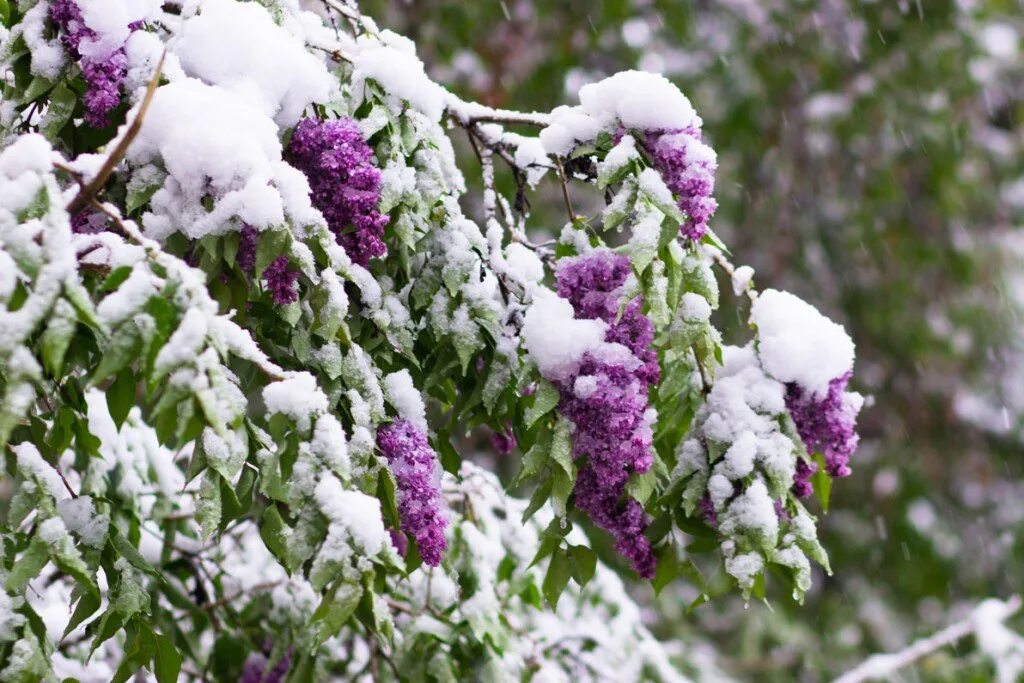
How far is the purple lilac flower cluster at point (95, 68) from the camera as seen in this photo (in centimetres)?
185

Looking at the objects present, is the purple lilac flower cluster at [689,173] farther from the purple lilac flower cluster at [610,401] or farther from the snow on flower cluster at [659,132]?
the purple lilac flower cluster at [610,401]

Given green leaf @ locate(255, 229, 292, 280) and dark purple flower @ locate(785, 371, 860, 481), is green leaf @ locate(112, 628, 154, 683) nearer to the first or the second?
green leaf @ locate(255, 229, 292, 280)

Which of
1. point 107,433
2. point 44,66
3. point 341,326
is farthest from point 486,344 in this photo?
point 107,433

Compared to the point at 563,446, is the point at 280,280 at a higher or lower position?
higher

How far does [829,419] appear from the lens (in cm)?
217

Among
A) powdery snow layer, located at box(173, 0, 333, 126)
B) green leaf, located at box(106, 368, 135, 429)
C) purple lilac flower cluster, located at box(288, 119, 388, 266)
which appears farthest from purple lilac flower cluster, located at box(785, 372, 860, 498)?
green leaf, located at box(106, 368, 135, 429)

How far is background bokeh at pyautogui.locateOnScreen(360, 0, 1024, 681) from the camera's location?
668 cm

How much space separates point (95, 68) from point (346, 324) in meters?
0.57

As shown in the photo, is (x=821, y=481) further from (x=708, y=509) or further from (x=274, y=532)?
(x=274, y=532)

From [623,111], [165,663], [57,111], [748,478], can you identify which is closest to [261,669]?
[165,663]

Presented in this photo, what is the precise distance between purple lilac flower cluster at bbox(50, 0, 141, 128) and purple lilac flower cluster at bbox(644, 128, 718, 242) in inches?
35.5

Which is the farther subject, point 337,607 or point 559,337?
A: point 559,337

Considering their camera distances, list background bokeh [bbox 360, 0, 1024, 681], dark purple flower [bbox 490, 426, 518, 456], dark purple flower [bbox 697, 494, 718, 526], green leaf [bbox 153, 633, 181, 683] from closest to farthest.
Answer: green leaf [bbox 153, 633, 181, 683], dark purple flower [bbox 697, 494, 718, 526], dark purple flower [bbox 490, 426, 518, 456], background bokeh [bbox 360, 0, 1024, 681]

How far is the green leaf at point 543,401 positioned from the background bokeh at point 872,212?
445 centimetres
